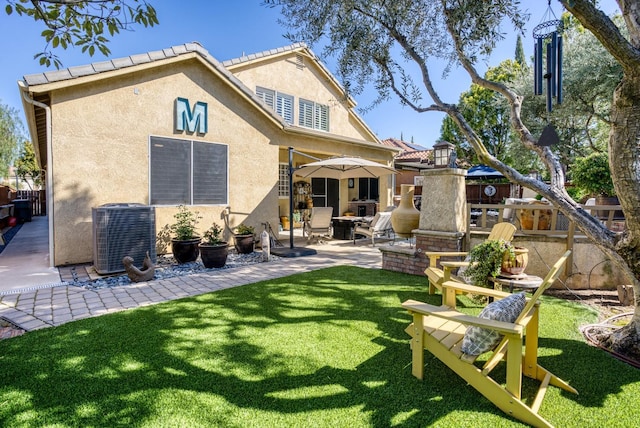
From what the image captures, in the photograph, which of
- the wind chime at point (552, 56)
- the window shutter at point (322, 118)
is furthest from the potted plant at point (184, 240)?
the window shutter at point (322, 118)

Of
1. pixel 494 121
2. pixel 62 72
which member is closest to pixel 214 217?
pixel 62 72

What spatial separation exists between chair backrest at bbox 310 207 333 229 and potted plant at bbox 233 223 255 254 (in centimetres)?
220

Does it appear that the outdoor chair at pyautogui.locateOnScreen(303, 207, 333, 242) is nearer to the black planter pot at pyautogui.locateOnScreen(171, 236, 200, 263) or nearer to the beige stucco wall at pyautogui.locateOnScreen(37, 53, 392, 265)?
the beige stucco wall at pyautogui.locateOnScreen(37, 53, 392, 265)

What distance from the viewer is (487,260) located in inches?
183

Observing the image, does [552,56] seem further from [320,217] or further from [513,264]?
[320,217]

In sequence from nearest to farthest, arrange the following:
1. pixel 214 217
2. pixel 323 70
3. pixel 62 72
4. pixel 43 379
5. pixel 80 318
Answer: pixel 43 379
pixel 80 318
pixel 62 72
pixel 214 217
pixel 323 70

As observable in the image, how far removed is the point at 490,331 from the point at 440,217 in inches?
163

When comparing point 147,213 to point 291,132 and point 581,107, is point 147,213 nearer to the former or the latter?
point 291,132

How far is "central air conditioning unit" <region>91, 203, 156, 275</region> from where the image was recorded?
21.1 feet

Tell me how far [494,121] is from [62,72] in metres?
23.9

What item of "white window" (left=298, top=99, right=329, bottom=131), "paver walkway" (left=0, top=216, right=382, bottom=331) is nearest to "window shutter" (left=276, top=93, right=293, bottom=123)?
"white window" (left=298, top=99, right=329, bottom=131)

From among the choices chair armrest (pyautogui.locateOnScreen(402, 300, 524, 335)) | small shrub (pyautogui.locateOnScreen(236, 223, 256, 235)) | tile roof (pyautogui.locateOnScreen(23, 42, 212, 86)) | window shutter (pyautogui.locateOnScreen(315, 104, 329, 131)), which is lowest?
chair armrest (pyautogui.locateOnScreen(402, 300, 524, 335))

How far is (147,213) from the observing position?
6.95 meters

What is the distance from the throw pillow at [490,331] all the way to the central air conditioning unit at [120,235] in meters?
6.36
